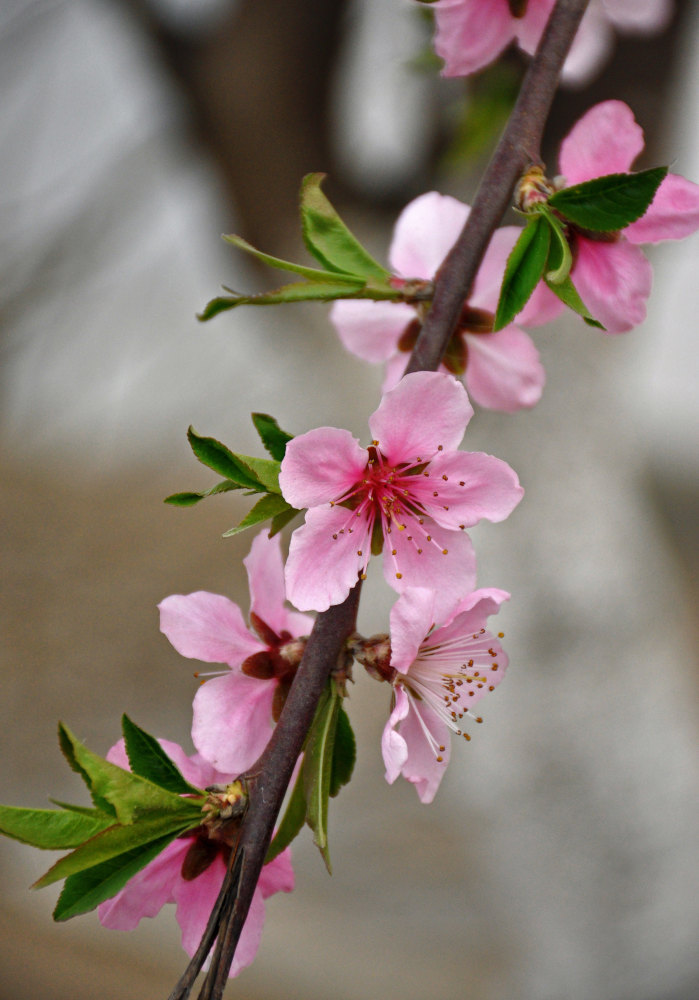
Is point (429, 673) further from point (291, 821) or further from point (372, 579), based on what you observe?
point (372, 579)

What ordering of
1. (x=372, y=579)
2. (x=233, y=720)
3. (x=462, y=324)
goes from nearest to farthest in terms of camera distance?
(x=233, y=720), (x=462, y=324), (x=372, y=579)

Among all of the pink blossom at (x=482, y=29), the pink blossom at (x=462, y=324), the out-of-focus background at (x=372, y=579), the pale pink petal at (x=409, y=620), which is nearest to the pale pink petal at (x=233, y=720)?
the pale pink petal at (x=409, y=620)

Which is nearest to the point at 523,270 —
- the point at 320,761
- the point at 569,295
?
the point at 569,295

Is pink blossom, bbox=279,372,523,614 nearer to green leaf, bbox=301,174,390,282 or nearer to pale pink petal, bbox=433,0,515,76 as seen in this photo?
green leaf, bbox=301,174,390,282

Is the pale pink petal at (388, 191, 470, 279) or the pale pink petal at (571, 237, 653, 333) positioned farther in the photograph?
the pale pink petal at (388, 191, 470, 279)

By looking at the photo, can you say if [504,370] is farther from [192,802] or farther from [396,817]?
[396,817]

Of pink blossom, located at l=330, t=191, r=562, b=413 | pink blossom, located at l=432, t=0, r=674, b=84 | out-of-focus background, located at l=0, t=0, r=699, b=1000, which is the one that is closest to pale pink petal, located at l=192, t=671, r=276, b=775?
pink blossom, located at l=330, t=191, r=562, b=413

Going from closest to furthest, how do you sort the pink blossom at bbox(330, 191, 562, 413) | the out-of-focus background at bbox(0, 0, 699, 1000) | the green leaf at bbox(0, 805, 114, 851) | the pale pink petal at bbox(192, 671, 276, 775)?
the green leaf at bbox(0, 805, 114, 851), the pale pink petal at bbox(192, 671, 276, 775), the pink blossom at bbox(330, 191, 562, 413), the out-of-focus background at bbox(0, 0, 699, 1000)
